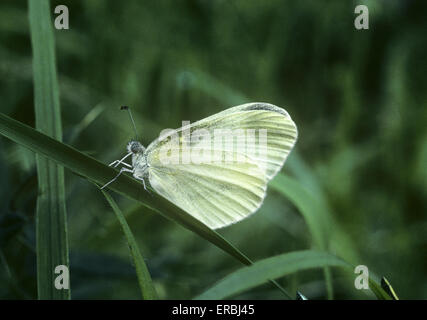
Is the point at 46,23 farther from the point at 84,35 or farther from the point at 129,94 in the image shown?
the point at 84,35

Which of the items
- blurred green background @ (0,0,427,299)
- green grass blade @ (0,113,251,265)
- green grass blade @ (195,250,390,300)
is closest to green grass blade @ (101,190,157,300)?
green grass blade @ (0,113,251,265)

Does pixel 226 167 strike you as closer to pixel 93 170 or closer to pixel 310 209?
pixel 310 209

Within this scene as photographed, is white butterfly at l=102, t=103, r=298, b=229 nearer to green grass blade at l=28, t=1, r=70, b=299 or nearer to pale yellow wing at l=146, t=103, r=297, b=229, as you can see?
Result: pale yellow wing at l=146, t=103, r=297, b=229

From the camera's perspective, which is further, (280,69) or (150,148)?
(280,69)

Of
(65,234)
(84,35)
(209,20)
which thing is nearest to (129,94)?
(84,35)

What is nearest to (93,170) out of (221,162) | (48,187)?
(48,187)

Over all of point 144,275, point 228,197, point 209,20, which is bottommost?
point 144,275

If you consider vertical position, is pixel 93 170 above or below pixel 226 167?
below
